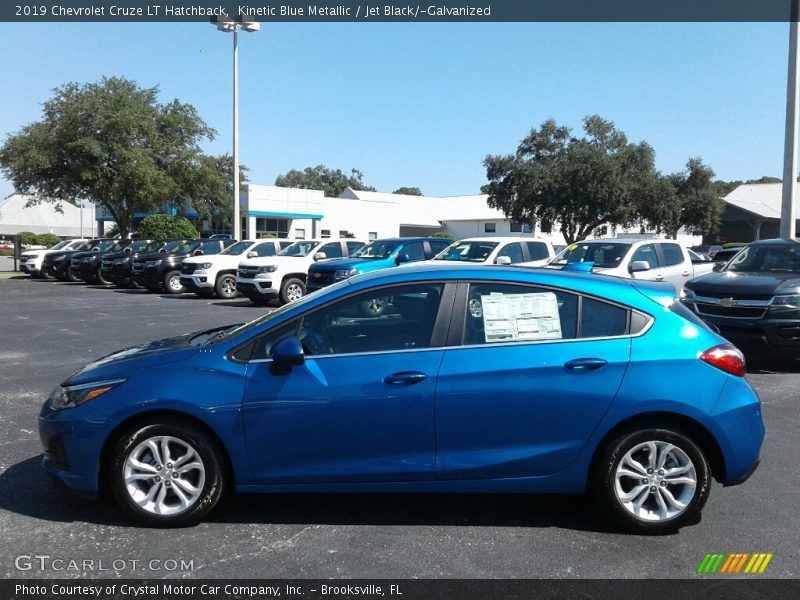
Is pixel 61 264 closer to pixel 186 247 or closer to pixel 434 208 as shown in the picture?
pixel 186 247

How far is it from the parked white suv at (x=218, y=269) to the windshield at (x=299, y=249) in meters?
0.71

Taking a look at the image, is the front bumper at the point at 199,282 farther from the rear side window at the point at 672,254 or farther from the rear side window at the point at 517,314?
the rear side window at the point at 517,314

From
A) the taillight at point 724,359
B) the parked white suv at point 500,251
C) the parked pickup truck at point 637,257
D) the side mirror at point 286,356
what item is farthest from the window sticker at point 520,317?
the parked white suv at point 500,251

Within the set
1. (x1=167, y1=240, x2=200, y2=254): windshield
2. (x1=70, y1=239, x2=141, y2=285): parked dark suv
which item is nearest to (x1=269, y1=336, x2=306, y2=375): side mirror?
(x1=167, y1=240, x2=200, y2=254): windshield

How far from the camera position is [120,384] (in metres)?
4.24

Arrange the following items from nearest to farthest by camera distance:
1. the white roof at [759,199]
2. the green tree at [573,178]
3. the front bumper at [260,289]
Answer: the front bumper at [260,289], the green tree at [573,178], the white roof at [759,199]

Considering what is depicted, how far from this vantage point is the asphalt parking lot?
3812 mm

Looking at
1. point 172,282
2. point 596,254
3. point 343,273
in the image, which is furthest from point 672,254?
point 172,282

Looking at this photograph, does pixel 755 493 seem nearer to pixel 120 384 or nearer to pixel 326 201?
pixel 120 384

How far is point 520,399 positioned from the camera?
4164 mm

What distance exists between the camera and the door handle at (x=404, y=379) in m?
4.16

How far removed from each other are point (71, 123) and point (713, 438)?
33000 millimetres
